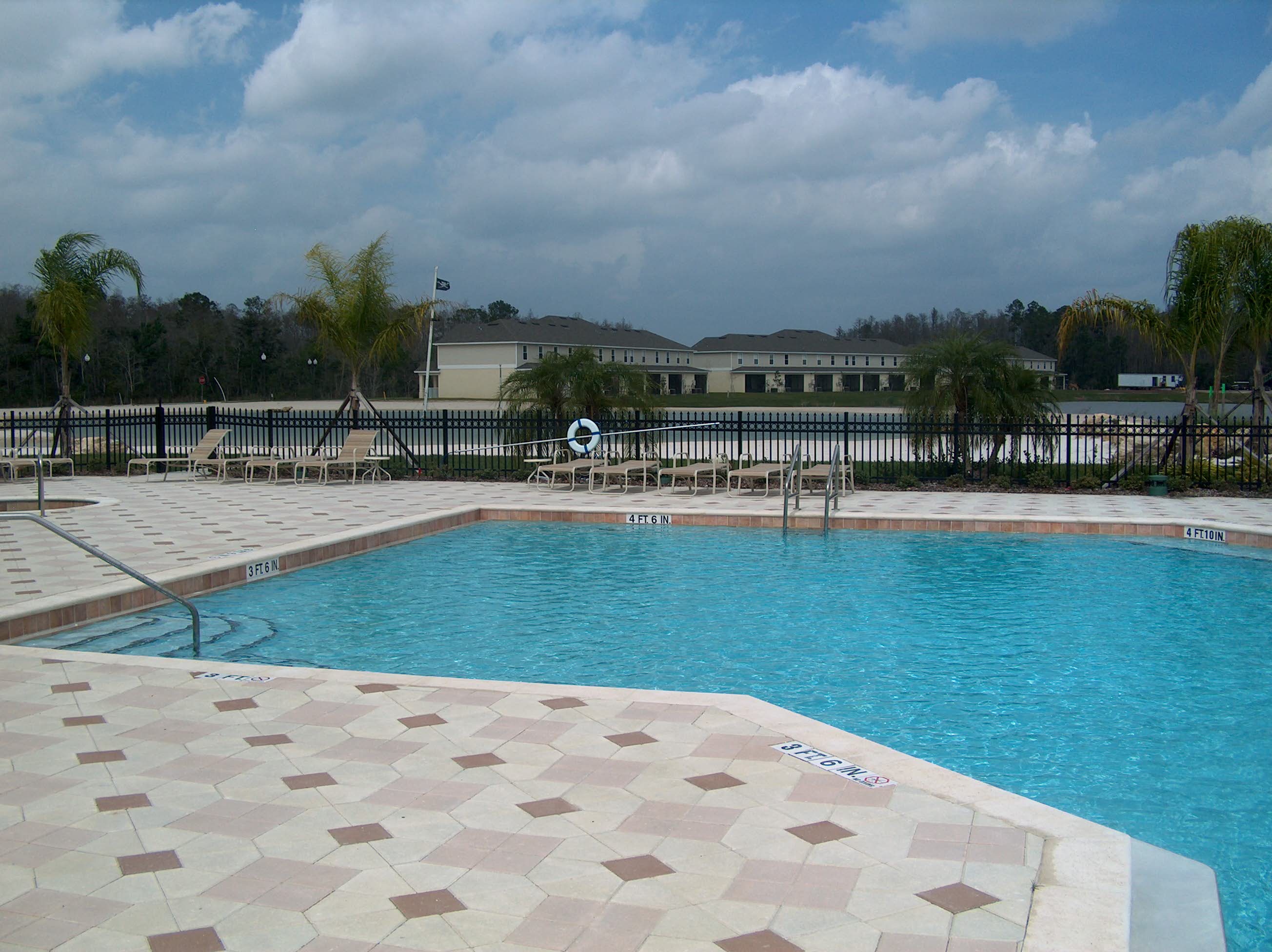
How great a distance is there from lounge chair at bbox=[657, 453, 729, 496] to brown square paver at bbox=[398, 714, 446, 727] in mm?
10665

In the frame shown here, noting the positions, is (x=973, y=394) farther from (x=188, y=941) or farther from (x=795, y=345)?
(x=795, y=345)

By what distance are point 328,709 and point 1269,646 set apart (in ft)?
22.1

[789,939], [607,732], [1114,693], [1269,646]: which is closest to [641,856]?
[789,939]

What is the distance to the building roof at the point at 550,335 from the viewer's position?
66.9 meters

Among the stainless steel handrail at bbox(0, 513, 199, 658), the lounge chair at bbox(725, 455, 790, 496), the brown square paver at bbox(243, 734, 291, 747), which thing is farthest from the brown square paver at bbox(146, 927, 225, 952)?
the lounge chair at bbox(725, 455, 790, 496)

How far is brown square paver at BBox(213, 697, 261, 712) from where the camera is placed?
209 inches

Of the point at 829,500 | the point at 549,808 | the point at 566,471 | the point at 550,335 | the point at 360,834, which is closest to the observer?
the point at 360,834

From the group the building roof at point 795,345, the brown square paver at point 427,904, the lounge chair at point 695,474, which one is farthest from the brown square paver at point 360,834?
the building roof at point 795,345

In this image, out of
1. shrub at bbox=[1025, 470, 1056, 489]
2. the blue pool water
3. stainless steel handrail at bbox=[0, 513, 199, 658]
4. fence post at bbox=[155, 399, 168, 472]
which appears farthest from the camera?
Answer: fence post at bbox=[155, 399, 168, 472]

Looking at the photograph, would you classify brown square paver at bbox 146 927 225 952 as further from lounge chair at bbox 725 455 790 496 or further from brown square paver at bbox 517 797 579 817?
lounge chair at bbox 725 455 790 496

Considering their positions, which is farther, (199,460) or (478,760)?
(199,460)

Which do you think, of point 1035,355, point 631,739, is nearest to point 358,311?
point 631,739

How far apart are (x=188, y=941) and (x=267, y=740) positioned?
1876mm

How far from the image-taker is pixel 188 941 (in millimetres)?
2990
